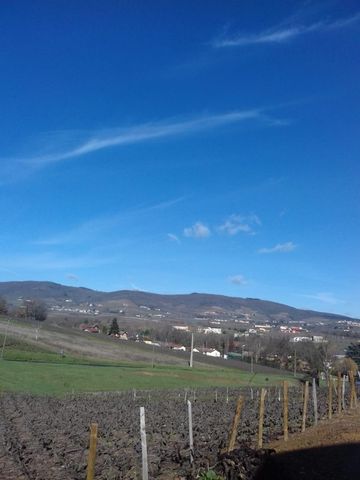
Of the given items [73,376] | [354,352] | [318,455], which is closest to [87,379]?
[73,376]

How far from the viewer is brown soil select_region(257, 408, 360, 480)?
10875mm

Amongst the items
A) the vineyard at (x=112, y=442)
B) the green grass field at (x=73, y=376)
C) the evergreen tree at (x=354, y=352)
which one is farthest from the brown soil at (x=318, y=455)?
the evergreen tree at (x=354, y=352)

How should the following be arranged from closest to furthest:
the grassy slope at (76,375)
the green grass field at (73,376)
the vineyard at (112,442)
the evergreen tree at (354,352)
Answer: the vineyard at (112,442), the green grass field at (73,376), the grassy slope at (76,375), the evergreen tree at (354,352)

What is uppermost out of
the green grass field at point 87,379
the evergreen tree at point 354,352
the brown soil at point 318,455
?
the evergreen tree at point 354,352

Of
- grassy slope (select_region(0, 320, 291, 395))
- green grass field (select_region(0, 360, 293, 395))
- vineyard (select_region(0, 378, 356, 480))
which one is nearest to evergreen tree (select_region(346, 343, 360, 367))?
grassy slope (select_region(0, 320, 291, 395))

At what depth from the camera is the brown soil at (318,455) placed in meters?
10.9

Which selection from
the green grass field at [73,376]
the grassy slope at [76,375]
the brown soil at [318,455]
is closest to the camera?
the brown soil at [318,455]

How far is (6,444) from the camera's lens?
15.6m

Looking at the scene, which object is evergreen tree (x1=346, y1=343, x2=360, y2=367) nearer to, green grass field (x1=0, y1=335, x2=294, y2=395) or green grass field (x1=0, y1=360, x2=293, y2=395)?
green grass field (x1=0, y1=335, x2=294, y2=395)

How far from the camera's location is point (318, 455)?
44.4ft

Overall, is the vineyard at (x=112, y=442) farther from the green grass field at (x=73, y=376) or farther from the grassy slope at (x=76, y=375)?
the grassy slope at (x=76, y=375)

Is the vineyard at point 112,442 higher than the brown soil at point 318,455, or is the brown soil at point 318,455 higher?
the brown soil at point 318,455

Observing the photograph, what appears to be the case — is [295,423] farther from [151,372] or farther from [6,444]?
[151,372]

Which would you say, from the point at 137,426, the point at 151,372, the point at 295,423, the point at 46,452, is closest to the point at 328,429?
the point at 295,423
